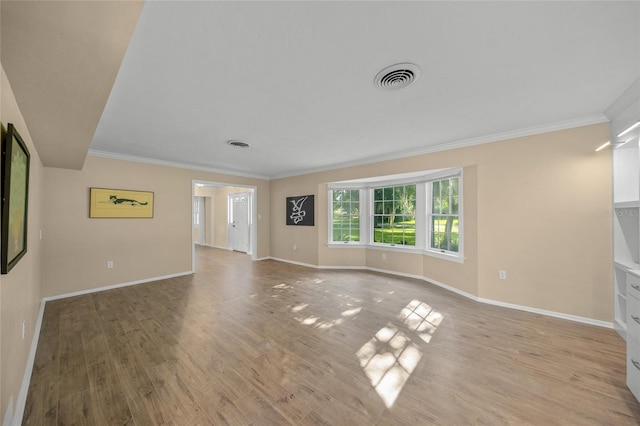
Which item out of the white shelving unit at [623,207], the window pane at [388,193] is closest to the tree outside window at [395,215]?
the window pane at [388,193]

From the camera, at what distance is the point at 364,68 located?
1818 millimetres

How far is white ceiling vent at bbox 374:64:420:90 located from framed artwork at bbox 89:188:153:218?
189 inches

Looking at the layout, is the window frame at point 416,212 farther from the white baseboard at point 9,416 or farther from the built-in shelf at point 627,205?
the white baseboard at point 9,416

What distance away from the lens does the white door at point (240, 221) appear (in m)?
8.03

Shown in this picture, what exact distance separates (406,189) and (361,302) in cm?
266

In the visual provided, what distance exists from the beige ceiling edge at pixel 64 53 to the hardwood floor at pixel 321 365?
2.12 metres

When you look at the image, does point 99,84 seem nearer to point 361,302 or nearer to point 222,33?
point 222,33

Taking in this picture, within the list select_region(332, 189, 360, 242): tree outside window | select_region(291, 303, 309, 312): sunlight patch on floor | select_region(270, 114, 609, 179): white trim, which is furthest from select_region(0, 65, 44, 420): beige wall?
select_region(332, 189, 360, 242): tree outside window

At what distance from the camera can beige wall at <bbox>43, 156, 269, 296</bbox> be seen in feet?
12.4

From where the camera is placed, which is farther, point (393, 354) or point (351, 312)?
point (351, 312)

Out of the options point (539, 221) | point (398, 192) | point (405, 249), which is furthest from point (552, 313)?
point (398, 192)

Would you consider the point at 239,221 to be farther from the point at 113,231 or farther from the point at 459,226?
the point at 459,226

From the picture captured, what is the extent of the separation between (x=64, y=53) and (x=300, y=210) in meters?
5.14

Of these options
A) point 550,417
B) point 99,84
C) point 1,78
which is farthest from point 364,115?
point 550,417
